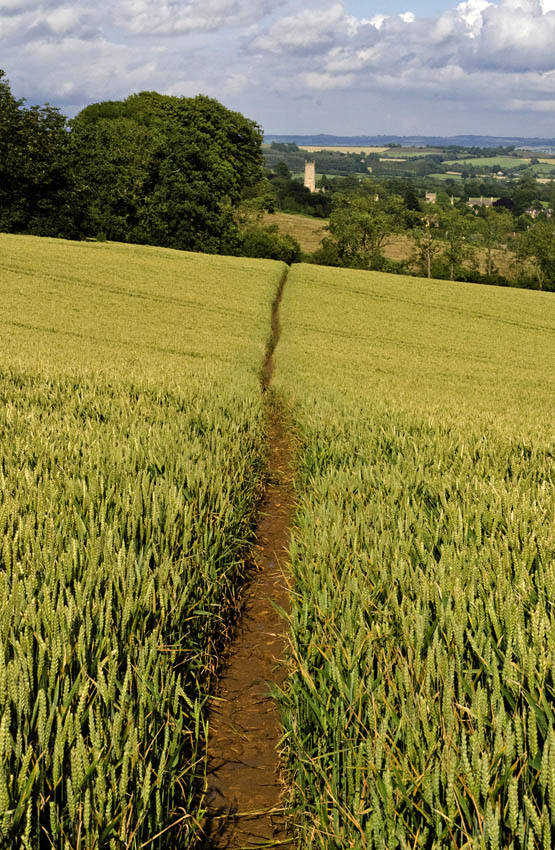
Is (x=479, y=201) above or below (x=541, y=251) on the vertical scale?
above

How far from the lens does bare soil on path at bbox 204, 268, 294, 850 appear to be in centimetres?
262

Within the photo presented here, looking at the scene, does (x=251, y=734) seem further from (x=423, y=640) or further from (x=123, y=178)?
(x=123, y=178)

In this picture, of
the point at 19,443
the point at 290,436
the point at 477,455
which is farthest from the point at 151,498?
the point at 290,436

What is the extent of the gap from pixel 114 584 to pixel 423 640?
148cm

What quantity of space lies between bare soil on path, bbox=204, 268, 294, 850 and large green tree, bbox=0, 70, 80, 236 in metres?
46.7

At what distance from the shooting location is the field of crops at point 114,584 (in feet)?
6.45

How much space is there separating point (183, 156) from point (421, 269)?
30.2 metres

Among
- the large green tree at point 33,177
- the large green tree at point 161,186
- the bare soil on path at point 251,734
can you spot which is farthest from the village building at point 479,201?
the bare soil on path at point 251,734

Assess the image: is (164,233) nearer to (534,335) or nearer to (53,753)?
(534,335)

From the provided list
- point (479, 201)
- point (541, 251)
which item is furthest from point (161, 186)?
point (479, 201)

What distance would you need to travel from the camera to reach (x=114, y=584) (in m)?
3.07

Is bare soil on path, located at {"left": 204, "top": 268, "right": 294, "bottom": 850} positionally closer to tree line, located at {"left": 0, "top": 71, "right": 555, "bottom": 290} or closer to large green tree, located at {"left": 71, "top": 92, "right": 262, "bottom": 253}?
tree line, located at {"left": 0, "top": 71, "right": 555, "bottom": 290}

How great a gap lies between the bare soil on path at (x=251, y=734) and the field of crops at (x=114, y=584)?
0.47 feet

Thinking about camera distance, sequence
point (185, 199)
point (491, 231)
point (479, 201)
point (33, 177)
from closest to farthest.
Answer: point (33, 177), point (185, 199), point (491, 231), point (479, 201)
